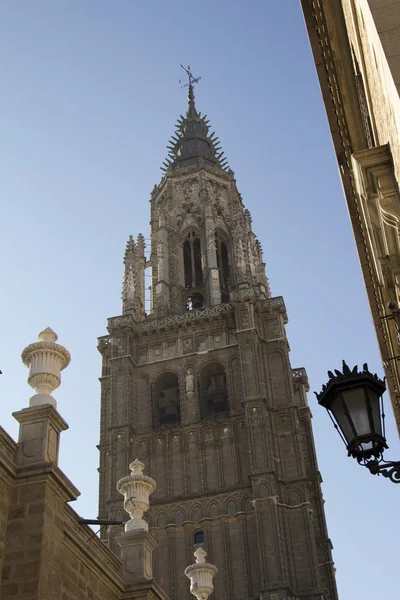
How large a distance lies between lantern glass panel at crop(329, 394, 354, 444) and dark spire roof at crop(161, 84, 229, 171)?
53434 mm

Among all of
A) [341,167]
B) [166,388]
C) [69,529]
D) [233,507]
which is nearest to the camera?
[341,167]

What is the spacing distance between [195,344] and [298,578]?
13.4 m

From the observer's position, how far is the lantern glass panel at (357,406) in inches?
283

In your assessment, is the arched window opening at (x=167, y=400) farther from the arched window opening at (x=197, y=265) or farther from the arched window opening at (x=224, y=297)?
the arched window opening at (x=197, y=265)

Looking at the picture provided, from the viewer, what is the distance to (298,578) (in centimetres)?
3844

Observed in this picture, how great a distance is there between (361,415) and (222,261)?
4694cm

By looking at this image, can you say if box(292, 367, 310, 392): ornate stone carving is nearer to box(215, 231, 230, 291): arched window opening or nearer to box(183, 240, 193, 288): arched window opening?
box(215, 231, 230, 291): arched window opening

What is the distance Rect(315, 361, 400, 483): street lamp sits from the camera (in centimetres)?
716

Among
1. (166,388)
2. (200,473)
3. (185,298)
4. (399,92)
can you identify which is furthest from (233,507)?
(399,92)

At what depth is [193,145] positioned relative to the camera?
63.6 meters

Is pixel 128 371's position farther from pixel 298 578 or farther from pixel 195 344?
pixel 298 578

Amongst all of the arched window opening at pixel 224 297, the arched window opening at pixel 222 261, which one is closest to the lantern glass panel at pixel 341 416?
the arched window opening at pixel 224 297

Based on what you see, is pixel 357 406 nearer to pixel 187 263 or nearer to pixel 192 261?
pixel 192 261

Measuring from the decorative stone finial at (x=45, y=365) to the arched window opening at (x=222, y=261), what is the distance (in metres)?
38.6
